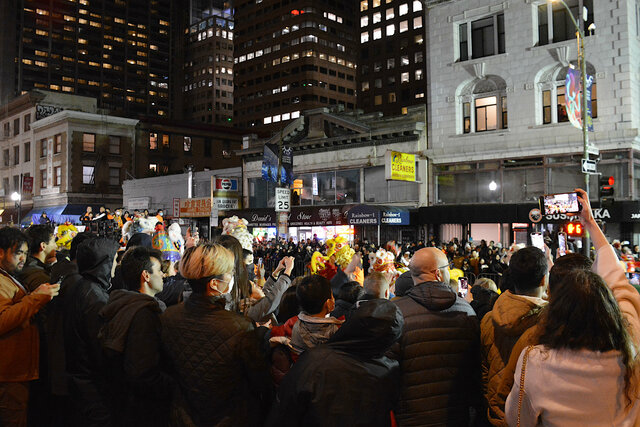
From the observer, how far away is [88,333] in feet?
13.6

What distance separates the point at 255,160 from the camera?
3697 centimetres

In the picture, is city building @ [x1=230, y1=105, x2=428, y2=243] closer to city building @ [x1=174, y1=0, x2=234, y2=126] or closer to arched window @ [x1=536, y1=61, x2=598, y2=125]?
arched window @ [x1=536, y1=61, x2=598, y2=125]

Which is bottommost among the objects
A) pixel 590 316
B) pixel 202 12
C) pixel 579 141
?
pixel 590 316

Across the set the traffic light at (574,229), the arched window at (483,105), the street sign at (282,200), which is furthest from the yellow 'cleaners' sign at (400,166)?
the traffic light at (574,229)

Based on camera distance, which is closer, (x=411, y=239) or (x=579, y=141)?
(x=579, y=141)

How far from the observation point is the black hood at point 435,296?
3650mm

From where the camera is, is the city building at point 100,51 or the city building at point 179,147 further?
the city building at point 100,51

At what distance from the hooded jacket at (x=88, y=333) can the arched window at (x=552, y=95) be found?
2463 cm

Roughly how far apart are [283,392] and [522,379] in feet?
4.40

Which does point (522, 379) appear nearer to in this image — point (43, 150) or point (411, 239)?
point (411, 239)

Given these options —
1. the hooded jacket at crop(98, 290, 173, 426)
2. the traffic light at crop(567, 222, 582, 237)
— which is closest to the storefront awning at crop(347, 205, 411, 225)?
the traffic light at crop(567, 222, 582, 237)

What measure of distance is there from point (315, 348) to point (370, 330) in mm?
366

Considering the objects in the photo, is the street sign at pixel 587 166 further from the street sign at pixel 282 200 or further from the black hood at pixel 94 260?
the black hood at pixel 94 260

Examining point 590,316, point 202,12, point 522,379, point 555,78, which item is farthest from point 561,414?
point 202,12
